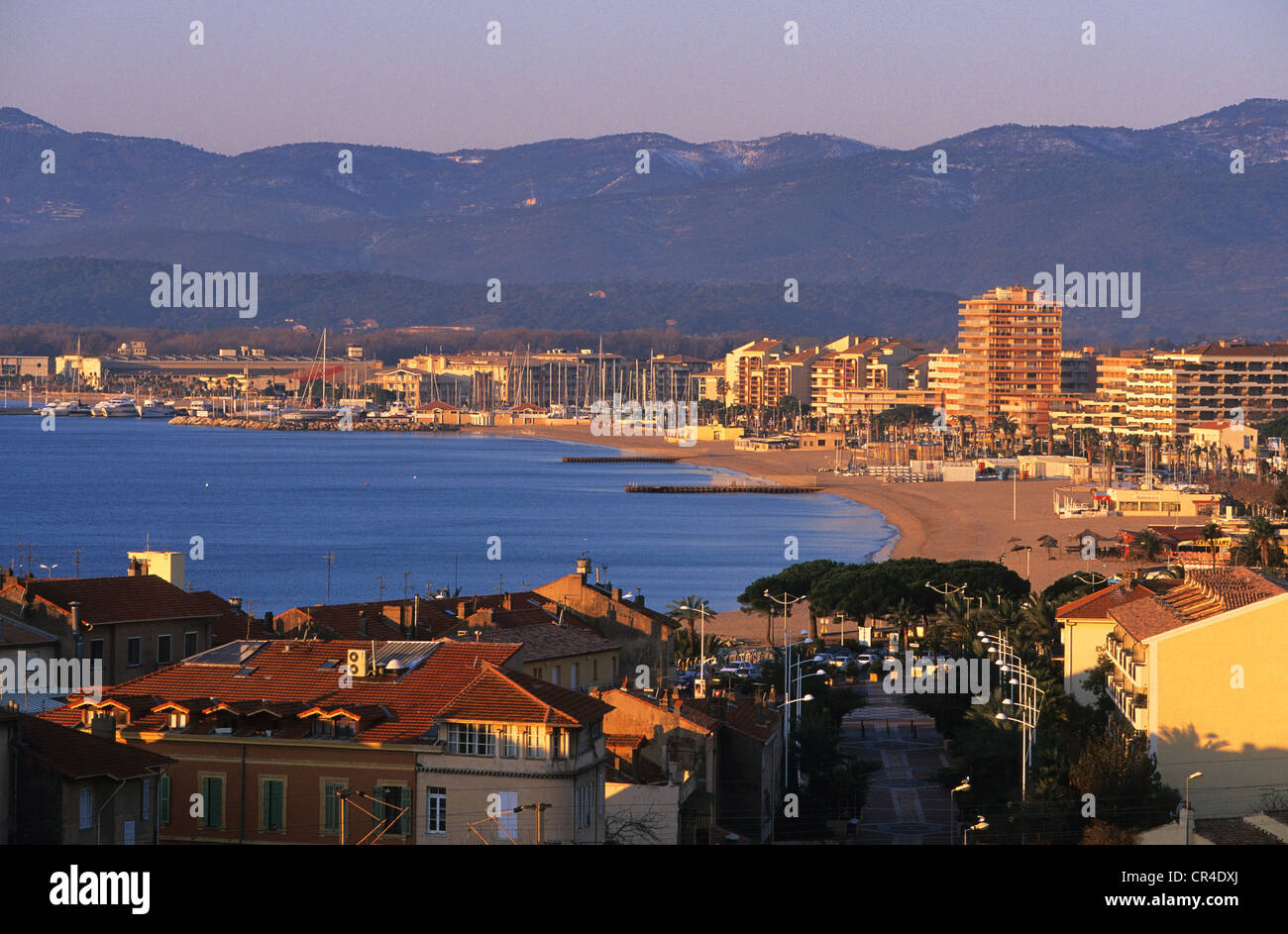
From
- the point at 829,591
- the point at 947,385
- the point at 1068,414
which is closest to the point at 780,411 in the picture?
the point at 947,385

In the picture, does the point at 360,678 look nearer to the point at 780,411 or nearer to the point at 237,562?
the point at 237,562

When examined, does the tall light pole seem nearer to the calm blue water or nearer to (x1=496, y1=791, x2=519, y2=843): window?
(x1=496, y1=791, x2=519, y2=843): window

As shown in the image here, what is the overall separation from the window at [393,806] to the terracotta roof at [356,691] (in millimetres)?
369

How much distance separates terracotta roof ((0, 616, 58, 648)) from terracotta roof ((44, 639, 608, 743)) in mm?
3914

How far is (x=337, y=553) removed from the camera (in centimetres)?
7144

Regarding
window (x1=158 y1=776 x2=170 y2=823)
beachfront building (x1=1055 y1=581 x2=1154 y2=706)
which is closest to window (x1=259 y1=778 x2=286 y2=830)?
window (x1=158 y1=776 x2=170 y2=823)

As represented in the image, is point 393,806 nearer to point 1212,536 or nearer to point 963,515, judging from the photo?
point 1212,536

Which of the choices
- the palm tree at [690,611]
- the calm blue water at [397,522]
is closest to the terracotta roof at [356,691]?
the palm tree at [690,611]

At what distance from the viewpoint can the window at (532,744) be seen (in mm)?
13055

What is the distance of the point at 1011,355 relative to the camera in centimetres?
15262

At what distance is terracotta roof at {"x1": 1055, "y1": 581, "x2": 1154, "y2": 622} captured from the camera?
27781mm

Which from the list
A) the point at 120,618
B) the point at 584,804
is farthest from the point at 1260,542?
the point at 584,804

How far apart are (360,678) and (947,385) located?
487ft

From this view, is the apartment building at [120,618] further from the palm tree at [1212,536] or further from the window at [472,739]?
the palm tree at [1212,536]
